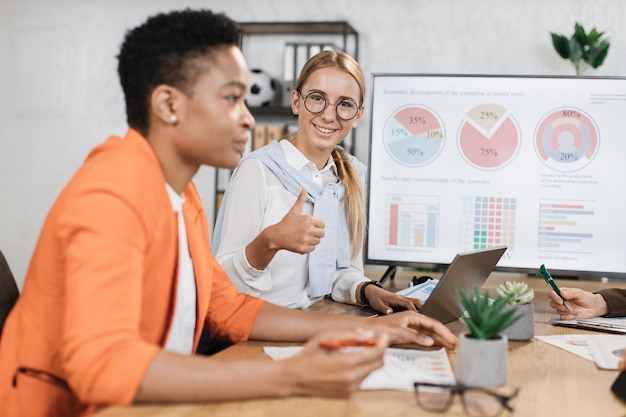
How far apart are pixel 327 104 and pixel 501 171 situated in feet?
2.11

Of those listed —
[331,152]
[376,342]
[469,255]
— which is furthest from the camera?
[331,152]

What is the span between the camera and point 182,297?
48.4 inches

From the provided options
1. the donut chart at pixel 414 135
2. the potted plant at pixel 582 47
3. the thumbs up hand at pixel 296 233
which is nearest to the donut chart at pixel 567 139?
the donut chart at pixel 414 135

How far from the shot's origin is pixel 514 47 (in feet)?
14.2

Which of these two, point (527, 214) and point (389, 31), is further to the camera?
point (389, 31)

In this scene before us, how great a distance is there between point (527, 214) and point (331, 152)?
0.66m

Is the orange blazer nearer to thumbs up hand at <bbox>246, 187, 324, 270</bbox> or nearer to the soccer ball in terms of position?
thumbs up hand at <bbox>246, 187, 324, 270</bbox>

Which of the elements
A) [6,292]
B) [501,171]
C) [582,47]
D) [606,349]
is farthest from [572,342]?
[582,47]

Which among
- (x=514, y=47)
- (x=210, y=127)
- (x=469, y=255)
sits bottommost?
(x=469, y=255)

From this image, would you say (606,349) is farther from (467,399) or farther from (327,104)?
(327,104)

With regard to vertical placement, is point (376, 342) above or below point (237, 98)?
below

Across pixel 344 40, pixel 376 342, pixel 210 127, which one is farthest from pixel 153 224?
pixel 344 40

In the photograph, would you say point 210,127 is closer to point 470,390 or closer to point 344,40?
point 470,390

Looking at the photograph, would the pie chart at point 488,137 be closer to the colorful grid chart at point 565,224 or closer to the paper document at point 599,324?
the colorful grid chart at point 565,224
